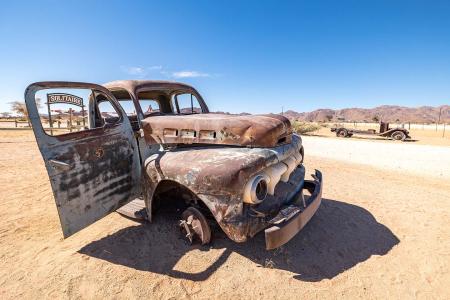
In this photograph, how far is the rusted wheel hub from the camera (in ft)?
10.2

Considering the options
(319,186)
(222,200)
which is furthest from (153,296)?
(319,186)

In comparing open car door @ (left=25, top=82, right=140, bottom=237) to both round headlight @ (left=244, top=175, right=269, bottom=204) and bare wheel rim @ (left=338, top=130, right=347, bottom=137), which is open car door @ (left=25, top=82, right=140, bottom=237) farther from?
bare wheel rim @ (left=338, top=130, right=347, bottom=137)

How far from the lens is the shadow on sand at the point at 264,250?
9.64 ft

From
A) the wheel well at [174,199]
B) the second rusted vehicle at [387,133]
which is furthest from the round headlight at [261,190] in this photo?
the second rusted vehicle at [387,133]

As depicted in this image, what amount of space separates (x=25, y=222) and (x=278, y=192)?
396cm

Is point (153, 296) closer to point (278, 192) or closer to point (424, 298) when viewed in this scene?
point (278, 192)

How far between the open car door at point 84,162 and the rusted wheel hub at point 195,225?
3.01 feet

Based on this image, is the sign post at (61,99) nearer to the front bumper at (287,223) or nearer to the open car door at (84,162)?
the open car door at (84,162)

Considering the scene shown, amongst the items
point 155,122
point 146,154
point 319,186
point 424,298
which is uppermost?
point 155,122

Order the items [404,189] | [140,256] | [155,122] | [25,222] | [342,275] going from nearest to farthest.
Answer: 1. [342,275]
2. [140,256]
3. [155,122]
4. [25,222]
5. [404,189]

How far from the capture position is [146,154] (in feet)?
12.5

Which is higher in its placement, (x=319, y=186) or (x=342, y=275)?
(x=319, y=186)

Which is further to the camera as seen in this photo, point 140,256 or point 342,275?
point 140,256

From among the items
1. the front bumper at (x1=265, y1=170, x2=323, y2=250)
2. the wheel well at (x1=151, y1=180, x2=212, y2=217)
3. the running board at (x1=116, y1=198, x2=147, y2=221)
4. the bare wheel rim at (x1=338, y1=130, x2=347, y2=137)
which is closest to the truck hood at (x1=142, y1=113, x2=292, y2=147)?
the wheel well at (x1=151, y1=180, x2=212, y2=217)
